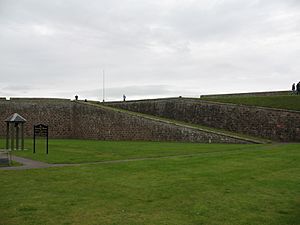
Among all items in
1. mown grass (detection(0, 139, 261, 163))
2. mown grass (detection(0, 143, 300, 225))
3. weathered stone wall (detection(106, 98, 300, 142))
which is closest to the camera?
mown grass (detection(0, 143, 300, 225))

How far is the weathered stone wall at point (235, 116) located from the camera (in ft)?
89.6

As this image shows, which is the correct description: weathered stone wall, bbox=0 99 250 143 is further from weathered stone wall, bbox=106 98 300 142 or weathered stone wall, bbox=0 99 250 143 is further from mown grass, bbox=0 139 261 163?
mown grass, bbox=0 139 261 163

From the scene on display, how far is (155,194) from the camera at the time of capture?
29.0ft

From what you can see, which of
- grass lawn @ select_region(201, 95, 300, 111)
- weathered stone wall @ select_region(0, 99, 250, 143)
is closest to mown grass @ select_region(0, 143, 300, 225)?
grass lawn @ select_region(201, 95, 300, 111)

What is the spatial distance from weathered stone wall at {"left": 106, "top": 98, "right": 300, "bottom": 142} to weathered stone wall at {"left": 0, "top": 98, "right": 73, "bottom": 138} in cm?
1061

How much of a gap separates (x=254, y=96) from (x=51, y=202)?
28.7 m

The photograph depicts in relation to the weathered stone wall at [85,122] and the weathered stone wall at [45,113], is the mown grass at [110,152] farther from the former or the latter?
the weathered stone wall at [45,113]

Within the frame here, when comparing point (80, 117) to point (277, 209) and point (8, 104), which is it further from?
point (277, 209)

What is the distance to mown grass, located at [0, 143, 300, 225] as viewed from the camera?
22.5ft

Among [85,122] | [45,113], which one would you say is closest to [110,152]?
[85,122]

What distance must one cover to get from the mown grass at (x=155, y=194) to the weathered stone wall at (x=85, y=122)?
1703 centimetres

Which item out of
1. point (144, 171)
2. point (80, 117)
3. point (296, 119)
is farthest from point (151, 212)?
point (80, 117)

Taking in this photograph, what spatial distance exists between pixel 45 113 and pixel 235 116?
22794mm

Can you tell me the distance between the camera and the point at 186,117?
35438 millimetres
